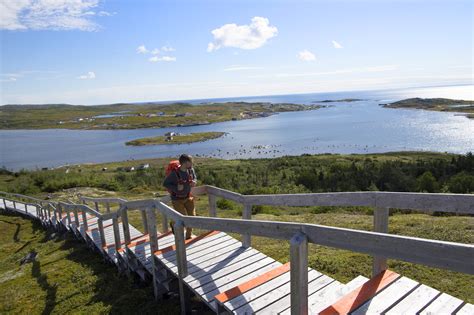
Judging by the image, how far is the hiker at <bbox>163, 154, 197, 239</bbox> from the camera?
658 cm

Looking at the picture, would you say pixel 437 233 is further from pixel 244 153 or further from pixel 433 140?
pixel 433 140

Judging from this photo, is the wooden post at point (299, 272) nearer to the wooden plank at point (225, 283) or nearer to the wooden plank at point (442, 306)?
the wooden plank at point (442, 306)

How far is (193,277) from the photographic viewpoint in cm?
470

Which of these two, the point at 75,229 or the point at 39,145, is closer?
the point at 75,229

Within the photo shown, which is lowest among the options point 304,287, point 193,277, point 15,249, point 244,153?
point 244,153

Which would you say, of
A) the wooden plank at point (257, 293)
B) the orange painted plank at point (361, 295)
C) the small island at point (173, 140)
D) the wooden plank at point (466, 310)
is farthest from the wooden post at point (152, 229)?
the small island at point (173, 140)

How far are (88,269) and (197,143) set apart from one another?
76.4 meters

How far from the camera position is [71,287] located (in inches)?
275

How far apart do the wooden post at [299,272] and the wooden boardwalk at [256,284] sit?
0.08 metres

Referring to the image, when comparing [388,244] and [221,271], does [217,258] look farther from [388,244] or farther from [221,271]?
[388,244]

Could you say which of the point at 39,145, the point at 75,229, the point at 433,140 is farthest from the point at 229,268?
the point at 39,145

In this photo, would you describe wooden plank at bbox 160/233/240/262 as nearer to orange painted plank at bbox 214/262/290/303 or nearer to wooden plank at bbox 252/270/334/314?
orange painted plank at bbox 214/262/290/303

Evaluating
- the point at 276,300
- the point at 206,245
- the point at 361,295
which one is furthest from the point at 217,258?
the point at 361,295

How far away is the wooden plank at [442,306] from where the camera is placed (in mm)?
3111
